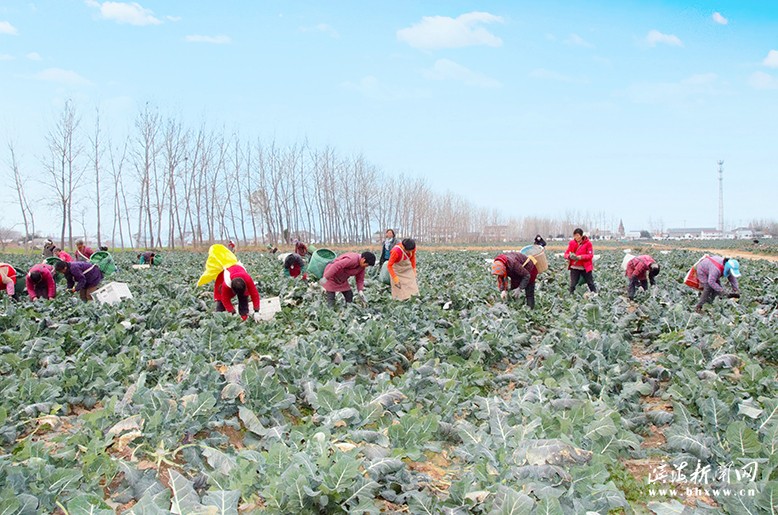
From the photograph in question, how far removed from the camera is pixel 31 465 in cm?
298

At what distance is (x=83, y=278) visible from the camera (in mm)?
10148

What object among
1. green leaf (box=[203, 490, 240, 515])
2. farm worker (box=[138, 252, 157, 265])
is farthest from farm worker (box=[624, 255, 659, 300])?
farm worker (box=[138, 252, 157, 265])

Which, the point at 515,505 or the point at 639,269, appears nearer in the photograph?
the point at 515,505

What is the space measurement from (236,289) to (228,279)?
10.4 inches

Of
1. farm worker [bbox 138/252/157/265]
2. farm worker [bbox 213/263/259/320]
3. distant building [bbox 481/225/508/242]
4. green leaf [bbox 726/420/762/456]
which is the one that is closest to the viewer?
green leaf [bbox 726/420/762/456]

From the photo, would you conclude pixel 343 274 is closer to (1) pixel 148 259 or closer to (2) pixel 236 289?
(2) pixel 236 289

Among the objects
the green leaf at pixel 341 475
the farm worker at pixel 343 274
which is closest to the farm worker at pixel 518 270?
the farm worker at pixel 343 274

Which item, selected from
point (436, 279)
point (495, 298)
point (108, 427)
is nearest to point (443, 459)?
point (108, 427)

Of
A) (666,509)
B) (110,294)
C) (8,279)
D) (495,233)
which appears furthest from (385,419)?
(495,233)

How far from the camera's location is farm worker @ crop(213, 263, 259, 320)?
749 centimetres

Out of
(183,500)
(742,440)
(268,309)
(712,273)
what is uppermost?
(712,273)

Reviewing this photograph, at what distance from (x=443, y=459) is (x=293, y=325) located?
14.1 ft

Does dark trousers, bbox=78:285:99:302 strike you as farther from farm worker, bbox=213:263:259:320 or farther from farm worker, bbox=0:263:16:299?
farm worker, bbox=213:263:259:320

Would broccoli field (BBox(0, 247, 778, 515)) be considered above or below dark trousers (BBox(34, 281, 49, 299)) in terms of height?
below
